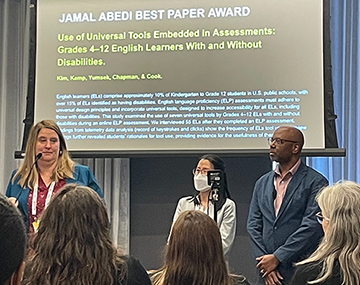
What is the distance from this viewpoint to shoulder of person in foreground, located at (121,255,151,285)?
1742 mm

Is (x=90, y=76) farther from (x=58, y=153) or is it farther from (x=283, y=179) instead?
(x=283, y=179)

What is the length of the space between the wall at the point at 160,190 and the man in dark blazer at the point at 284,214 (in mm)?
1034

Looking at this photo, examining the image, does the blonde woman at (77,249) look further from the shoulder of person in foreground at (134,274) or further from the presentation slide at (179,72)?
the presentation slide at (179,72)

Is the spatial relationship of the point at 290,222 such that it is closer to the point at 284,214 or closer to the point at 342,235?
the point at 284,214

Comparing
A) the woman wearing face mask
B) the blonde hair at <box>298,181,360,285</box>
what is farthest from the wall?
the blonde hair at <box>298,181,360,285</box>

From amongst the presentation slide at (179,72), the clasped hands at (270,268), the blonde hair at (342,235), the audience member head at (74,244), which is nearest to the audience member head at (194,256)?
the audience member head at (74,244)

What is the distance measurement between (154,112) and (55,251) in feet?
7.45

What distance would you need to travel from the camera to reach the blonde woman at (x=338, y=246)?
1.75 metres

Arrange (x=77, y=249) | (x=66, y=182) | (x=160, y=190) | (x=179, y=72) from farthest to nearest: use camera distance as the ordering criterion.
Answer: (x=160, y=190) → (x=179, y=72) → (x=66, y=182) → (x=77, y=249)

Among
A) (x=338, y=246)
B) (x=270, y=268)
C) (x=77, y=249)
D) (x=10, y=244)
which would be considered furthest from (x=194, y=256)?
(x=270, y=268)

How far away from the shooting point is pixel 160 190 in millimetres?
4270

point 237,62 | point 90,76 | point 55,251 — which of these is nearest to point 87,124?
point 90,76

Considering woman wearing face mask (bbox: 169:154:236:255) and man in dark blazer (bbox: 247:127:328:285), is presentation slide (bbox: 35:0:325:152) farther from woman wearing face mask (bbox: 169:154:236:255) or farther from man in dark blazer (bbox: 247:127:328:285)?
man in dark blazer (bbox: 247:127:328:285)

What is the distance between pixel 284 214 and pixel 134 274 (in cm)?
139
